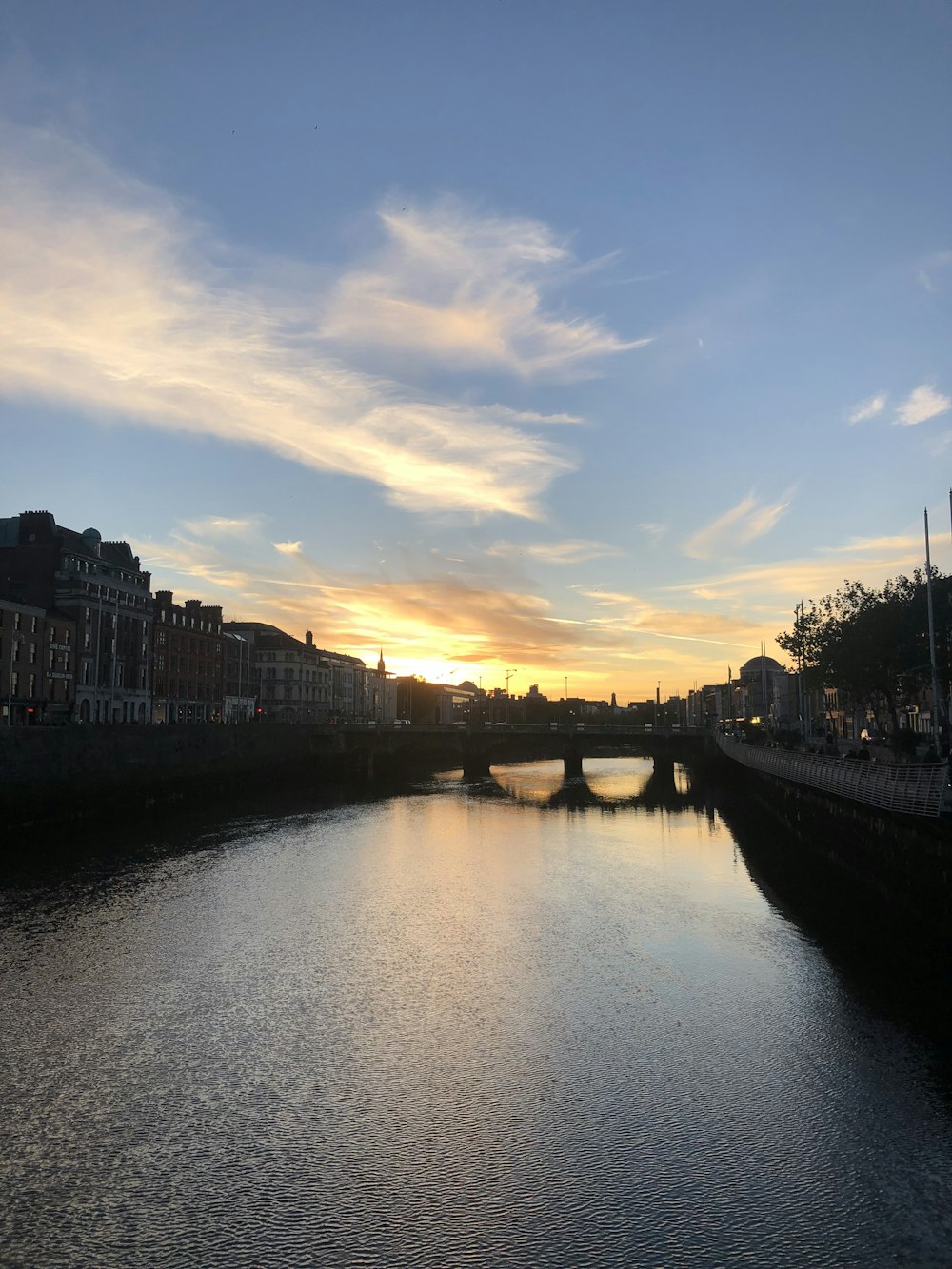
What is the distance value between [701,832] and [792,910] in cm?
3035

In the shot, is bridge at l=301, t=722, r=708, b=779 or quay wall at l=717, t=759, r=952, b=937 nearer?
quay wall at l=717, t=759, r=952, b=937

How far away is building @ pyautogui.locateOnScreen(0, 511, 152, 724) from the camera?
303 ft

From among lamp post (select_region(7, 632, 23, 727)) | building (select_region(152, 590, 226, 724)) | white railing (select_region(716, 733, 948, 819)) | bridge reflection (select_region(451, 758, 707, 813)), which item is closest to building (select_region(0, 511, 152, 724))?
lamp post (select_region(7, 632, 23, 727))

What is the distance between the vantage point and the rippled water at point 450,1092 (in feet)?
48.4

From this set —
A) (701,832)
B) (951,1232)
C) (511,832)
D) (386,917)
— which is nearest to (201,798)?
(511,832)

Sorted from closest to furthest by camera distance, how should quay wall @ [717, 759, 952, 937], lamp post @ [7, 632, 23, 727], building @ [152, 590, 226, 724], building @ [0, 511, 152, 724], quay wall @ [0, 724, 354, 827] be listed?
quay wall @ [717, 759, 952, 937] < quay wall @ [0, 724, 354, 827] < lamp post @ [7, 632, 23, 727] < building @ [0, 511, 152, 724] < building @ [152, 590, 226, 724]

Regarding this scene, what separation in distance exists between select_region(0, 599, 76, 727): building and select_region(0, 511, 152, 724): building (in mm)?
913

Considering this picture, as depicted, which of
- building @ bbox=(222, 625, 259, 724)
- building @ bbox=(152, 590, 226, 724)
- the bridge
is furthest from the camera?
building @ bbox=(222, 625, 259, 724)

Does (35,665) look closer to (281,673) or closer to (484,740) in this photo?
(484,740)

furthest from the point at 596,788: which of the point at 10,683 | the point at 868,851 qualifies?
the point at 868,851

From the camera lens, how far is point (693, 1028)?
79.9ft

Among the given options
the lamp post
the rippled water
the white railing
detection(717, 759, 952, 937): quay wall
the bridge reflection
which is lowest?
the rippled water

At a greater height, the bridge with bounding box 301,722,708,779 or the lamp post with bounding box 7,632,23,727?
the lamp post with bounding box 7,632,23,727

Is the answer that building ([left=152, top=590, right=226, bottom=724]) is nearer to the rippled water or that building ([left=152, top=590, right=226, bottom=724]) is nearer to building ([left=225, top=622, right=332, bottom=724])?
building ([left=225, top=622, right=332, bottom=724])
